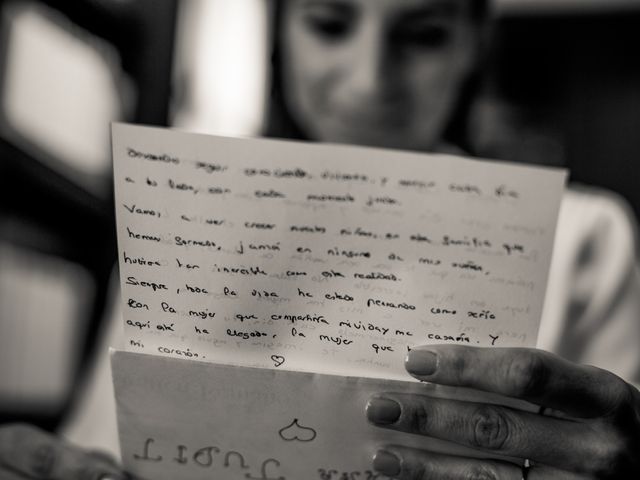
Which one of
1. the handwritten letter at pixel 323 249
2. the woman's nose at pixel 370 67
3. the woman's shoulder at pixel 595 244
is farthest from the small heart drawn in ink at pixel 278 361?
the woman's shoulder at pixel 595 244

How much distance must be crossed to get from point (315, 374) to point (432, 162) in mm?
170

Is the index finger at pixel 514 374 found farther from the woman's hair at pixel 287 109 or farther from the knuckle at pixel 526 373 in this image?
the woman's hair at pixel 287 109

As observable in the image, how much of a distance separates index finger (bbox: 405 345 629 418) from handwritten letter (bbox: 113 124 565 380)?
0.02 metres

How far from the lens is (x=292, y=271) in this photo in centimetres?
42

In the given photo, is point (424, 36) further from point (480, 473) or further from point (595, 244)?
point (480, 473)

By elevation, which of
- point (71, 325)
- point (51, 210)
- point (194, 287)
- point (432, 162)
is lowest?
point (71, 325)

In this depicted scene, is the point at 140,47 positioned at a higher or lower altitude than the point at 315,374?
higher

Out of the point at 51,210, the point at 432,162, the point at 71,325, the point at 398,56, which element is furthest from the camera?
the point at 71,325

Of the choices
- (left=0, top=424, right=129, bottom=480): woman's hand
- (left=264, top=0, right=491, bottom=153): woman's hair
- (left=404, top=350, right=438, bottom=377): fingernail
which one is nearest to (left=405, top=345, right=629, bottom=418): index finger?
(left=404, top=350, right=438, bottom=377): fingernail

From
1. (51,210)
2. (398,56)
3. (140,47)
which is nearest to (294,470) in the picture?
(398,56)

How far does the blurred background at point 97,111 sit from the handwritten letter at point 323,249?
543mm

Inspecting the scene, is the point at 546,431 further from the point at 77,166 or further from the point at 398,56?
the point at 77,166

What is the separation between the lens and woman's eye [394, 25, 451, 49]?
75cm

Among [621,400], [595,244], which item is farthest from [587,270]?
[621,400]
